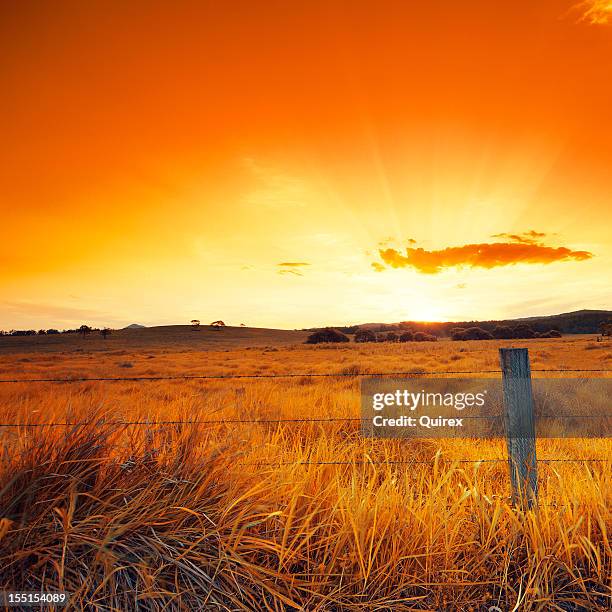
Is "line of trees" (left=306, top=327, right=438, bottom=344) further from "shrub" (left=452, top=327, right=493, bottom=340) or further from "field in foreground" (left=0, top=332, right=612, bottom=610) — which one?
"field in foreground" (left=0, top=332, right=612, bottom=610)

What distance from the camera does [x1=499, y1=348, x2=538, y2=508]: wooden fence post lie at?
3932 mm

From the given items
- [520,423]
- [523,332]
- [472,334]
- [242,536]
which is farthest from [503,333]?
[242,536]

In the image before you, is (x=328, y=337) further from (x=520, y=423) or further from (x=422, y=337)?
(x=520, y=423)

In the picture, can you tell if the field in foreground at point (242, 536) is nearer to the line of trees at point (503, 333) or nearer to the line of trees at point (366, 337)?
the line of trees at point (366, 337)

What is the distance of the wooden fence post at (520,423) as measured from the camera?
393cm

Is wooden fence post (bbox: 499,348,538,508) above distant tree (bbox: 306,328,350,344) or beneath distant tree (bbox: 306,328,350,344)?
beneath

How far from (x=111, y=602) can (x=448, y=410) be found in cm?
819

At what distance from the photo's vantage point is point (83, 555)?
274cm
